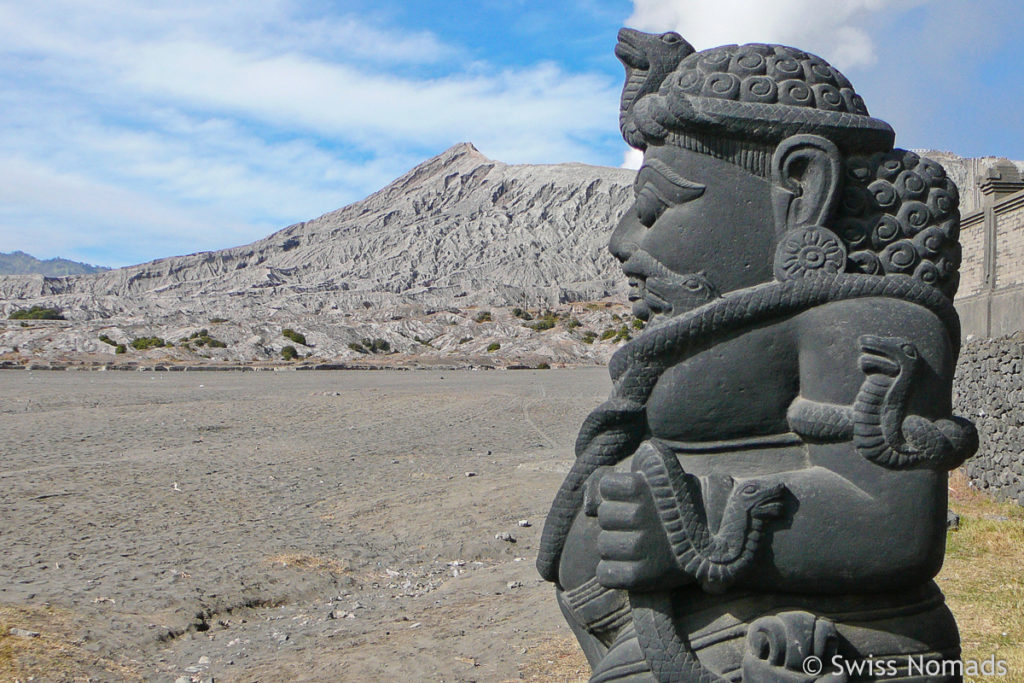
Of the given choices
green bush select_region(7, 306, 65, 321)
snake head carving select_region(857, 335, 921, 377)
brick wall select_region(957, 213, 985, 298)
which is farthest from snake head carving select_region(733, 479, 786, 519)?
green bush select_region(7, 306, 65, 321)

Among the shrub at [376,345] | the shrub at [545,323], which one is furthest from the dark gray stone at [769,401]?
the shrub at [545,323]

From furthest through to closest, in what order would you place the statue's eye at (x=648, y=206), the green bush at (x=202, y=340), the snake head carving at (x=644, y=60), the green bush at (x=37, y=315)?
the green bush at (x=37, y=315) → the green bush at (x=202, y=340) → the snake head carving at (x=644, y=60) → the statue's eye at (x=648, y=206)

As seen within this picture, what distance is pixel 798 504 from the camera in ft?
8.64

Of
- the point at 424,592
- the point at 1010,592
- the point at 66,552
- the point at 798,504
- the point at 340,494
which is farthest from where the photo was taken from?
the point at 340,494

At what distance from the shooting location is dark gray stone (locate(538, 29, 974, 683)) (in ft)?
8.59

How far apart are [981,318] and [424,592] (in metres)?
8.57

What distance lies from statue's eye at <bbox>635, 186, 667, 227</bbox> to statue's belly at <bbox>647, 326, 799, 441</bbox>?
0.51 metres

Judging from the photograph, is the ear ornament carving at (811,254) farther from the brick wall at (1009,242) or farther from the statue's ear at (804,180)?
the brick wall at (1009,242)

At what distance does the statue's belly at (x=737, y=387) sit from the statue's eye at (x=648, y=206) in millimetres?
514

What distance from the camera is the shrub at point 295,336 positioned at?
5625 cm

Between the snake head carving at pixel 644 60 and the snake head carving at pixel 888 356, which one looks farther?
the snake head carving at pixel 644 60

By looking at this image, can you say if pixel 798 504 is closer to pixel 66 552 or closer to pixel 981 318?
pixel 66 552

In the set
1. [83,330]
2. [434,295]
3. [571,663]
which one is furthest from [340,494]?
[434,295]

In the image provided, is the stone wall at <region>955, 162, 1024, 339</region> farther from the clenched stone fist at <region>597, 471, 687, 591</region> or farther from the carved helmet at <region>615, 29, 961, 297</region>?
the clenched stone fist at <region>597, 471, 687, 591</region>
